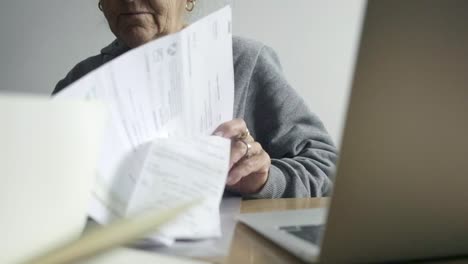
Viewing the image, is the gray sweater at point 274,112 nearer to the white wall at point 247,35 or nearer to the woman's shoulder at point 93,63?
the woman's shoulder at point 93,63

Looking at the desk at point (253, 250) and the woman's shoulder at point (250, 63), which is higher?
the woman's shoulder at point (250, 63)

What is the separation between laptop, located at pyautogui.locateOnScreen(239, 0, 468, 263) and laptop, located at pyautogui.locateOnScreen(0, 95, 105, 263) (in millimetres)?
154

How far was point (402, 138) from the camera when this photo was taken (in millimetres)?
288

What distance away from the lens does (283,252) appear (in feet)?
1.34

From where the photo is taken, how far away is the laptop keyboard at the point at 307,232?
40 cm

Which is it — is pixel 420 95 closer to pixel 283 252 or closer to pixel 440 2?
pixel 440 2

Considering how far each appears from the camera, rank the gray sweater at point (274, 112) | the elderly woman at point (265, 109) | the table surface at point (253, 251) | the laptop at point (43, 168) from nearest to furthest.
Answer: the laptop at point (43, 168) < the table surface at point (253, 251) < the elderly woman at point (265, 109) < the gray sweater at point (274, 112)

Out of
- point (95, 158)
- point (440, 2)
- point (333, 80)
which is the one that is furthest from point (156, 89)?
point (333, 80)

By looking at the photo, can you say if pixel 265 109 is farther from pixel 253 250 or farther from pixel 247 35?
pixel 253 250

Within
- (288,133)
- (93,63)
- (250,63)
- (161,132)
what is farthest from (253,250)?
(93,63)

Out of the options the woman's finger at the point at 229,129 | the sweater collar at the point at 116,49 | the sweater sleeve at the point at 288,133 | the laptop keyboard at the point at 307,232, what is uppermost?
the sweater collar at the point at 116,49

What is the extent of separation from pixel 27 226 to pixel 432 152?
9.9 inches

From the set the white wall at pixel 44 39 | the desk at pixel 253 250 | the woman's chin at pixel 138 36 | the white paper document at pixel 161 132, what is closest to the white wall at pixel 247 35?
the white wall at pixel 44 39

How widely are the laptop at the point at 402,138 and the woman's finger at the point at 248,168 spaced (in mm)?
320
